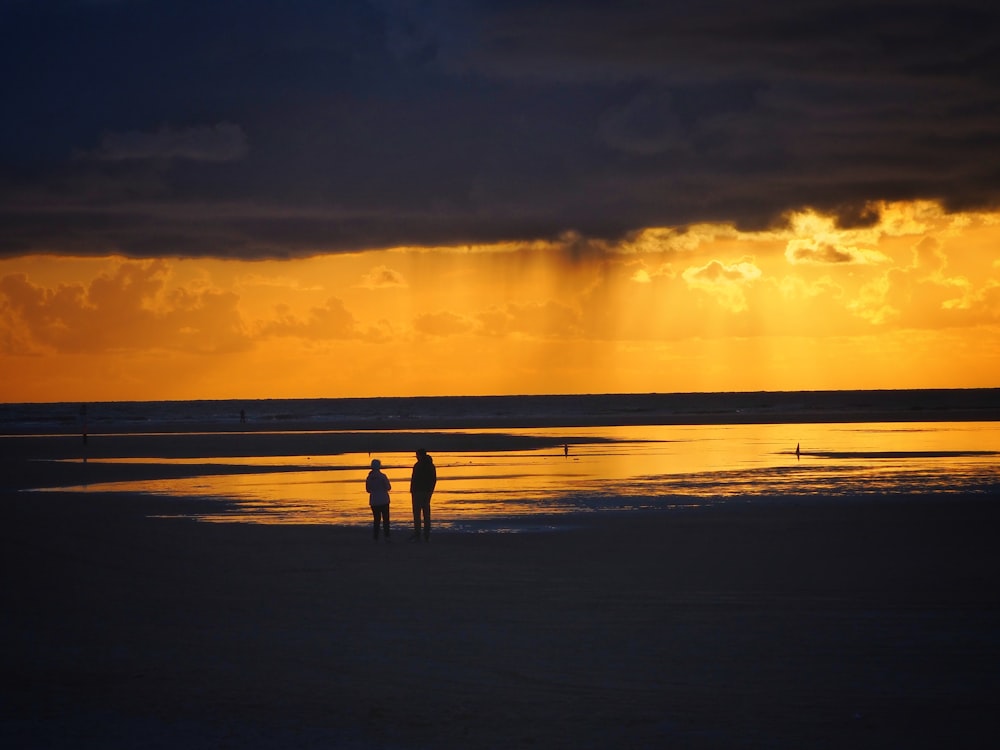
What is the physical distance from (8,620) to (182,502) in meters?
19.4

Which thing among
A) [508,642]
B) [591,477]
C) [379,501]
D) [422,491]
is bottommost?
[508,642]

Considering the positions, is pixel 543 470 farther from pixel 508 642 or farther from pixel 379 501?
pixel 508 642

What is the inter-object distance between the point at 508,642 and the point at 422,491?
427 inches

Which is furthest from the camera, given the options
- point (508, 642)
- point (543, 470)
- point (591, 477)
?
point (543, 470)

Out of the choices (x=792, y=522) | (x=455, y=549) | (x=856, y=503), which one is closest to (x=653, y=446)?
(x=856, y=503)

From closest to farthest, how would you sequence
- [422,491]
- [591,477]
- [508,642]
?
[508,642], [422,491], [591,477]

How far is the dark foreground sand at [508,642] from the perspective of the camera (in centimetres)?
1148

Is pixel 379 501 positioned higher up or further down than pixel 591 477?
further down

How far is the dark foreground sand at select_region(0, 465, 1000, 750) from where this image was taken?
1148 cm

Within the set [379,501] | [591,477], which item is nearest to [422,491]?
[379,501]

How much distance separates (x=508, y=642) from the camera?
1500cm

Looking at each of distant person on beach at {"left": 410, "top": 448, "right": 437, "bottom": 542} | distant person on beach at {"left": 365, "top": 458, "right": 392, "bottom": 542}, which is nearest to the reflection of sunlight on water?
distant person on beach at {"left": 410, "top": 448, "right": 437, "bottom": 542}

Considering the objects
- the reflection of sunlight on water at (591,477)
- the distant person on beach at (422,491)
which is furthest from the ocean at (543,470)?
the distant person on beach at (422,491)

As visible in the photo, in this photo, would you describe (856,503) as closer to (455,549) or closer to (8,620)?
(455,549)
